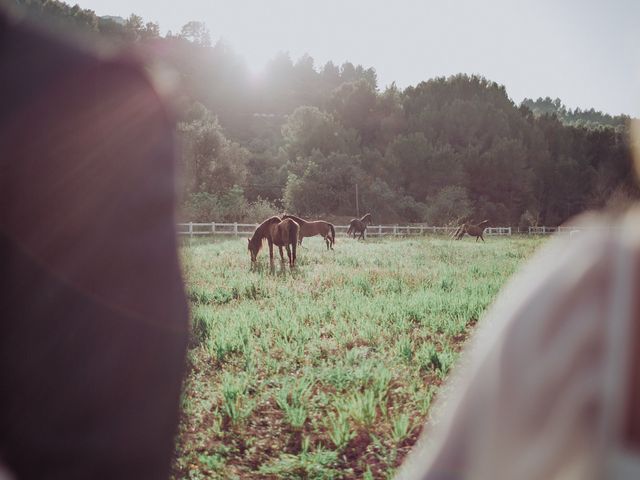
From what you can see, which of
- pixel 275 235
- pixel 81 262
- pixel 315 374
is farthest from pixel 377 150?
pixel 81 262

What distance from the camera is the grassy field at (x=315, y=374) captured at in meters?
3.66

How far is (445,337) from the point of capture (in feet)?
21.2

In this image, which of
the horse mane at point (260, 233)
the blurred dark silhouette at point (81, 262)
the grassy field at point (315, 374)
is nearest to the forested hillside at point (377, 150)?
the horse mane at point (260, 233)

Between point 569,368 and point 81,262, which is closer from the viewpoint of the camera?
point 569,368

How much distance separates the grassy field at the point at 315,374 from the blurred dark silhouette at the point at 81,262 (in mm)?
1612

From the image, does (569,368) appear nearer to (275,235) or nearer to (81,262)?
(81,262)

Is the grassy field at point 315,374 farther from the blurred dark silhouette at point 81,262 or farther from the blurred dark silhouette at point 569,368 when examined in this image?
the blurred dark silhouette at point 569,368

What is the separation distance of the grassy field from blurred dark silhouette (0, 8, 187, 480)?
5.29ft

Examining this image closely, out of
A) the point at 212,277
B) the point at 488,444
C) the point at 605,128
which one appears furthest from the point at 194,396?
the point at 605,128

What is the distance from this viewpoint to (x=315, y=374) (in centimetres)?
502

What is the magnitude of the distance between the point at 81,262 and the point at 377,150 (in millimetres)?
69111

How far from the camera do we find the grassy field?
3.66 meters

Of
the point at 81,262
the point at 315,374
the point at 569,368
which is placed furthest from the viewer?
the point at 315,374

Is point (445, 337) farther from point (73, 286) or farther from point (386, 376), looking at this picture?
point (73, 286)
